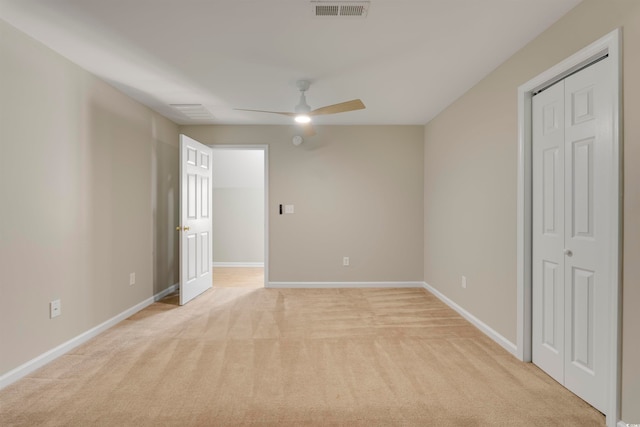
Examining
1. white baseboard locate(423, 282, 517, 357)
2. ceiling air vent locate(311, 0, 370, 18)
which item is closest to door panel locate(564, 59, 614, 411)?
white baseboard locate(423, 282, 517, 357)

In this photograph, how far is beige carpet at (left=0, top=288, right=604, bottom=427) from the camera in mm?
1803

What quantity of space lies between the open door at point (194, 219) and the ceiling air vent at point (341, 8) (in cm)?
248

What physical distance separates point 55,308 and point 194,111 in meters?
2.57

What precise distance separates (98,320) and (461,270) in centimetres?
361

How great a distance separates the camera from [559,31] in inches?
82.0

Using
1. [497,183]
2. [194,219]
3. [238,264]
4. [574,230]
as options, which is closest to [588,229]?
[574,230]

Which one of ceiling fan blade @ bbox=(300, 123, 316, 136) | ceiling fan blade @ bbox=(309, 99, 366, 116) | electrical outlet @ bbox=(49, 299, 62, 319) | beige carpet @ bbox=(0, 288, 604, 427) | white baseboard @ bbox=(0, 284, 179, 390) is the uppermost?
ceiling fan blade @ bbox=(309, 99, 366, 116)

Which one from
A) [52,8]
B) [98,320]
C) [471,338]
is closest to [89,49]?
[52,8]

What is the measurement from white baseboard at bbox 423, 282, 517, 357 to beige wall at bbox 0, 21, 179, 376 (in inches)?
139

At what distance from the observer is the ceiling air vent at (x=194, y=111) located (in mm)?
3848

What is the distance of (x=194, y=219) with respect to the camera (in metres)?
4.19

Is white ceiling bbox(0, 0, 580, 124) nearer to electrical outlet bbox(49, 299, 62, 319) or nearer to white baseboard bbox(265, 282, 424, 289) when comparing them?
electrical outlet bbox(49, 299, 62, 319)

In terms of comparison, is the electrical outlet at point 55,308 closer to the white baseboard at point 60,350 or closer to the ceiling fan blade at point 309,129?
the white baseboard at point 60,350

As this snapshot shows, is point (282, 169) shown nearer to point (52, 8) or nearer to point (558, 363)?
point (52, 8)
